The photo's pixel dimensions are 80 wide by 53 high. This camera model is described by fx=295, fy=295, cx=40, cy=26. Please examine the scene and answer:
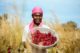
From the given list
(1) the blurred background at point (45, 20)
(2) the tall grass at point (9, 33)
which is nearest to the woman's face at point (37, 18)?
(1) the blurred background at point (45, 20)

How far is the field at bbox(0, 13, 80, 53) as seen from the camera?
272cm

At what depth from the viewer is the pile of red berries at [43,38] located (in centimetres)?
266

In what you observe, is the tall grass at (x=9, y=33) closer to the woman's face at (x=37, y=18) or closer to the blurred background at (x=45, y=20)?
the blurred background at (x=45, y=20)

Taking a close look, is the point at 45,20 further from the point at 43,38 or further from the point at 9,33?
the point at 9,33

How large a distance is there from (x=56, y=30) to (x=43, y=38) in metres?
0.15

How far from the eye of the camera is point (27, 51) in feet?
8.93

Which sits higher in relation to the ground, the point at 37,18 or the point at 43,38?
the point at 37,18

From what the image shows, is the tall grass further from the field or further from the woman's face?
the woman's face

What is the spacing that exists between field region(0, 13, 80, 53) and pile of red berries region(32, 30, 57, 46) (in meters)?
0.07

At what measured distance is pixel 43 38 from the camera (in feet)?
8.78

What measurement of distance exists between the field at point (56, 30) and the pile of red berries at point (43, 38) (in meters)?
0.07

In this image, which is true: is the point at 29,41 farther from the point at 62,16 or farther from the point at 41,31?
the point at 62,16

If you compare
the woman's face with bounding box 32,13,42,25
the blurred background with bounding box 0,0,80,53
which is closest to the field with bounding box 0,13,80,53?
the blurred background with bounding box 0,0,80,53

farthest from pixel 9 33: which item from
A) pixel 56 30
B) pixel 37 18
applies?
pixel 56 30
